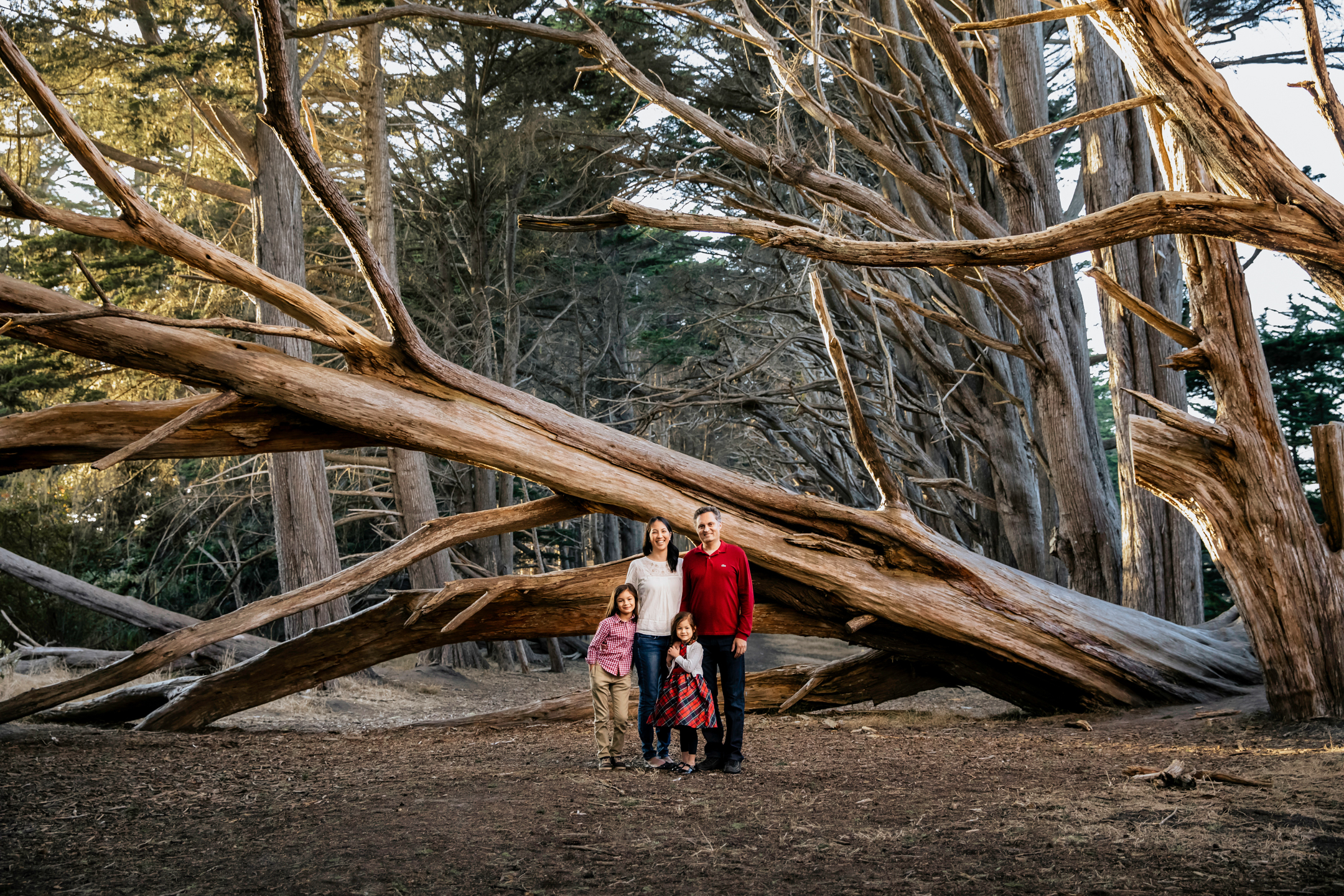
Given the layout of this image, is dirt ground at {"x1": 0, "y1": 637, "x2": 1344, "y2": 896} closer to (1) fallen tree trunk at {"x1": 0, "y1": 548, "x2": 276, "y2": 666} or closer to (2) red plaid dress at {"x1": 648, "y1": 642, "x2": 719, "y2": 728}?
(2) red plaid dress at {"x1": 648, "y1": 642, "x2": 719, "y2": 728}

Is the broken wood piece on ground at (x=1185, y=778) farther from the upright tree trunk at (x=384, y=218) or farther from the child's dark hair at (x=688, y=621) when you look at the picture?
the upright tree trunk at (x=384, y=218)

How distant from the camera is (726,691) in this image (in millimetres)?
5035

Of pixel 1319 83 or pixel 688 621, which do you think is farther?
pixel 688 621

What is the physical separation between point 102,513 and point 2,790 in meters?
11.8

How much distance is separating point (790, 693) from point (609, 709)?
2779mm

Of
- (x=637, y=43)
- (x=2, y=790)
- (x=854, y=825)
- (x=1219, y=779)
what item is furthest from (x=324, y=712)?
(x=637, y=43)

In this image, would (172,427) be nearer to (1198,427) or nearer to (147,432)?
(147,432)

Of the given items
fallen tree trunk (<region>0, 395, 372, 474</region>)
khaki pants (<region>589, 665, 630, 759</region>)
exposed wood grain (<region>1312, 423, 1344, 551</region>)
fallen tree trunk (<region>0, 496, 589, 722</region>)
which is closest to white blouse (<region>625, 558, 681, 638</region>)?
khaki pants (<region>589, 665, 630, 759</region>)

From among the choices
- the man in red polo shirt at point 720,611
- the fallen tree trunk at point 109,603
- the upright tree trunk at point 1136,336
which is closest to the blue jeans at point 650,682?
the man in red polo shirt at point 720,611

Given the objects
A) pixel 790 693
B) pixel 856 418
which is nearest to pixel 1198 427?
pixel 856 418

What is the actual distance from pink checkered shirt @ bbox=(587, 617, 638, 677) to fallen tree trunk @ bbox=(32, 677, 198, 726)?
3.51 m

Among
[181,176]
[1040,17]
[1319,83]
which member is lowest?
[1319,83]

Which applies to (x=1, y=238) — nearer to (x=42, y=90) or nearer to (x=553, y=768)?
(x=42, y=90)

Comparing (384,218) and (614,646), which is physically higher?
(384,218)
